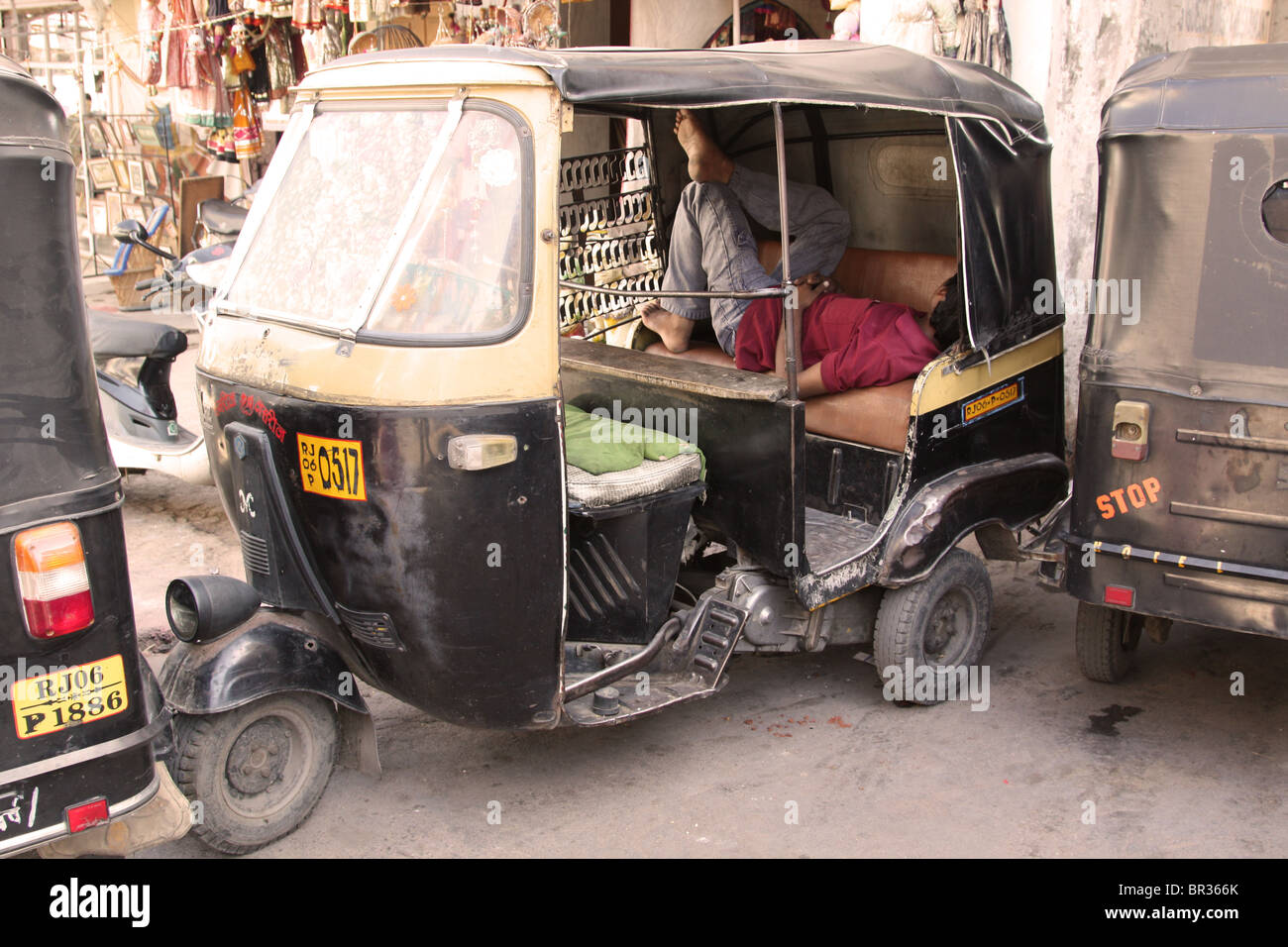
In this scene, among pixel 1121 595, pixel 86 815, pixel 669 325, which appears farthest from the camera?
pixel 669 325

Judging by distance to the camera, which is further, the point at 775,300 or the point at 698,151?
the point at 775,300

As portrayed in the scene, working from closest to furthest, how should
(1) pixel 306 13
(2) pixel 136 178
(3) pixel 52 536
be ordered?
(3) pixel 52 536
(1) pixel 306 13
(2) pixel 136 178

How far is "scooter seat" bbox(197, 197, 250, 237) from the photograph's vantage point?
7.59 metres

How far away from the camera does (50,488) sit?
2768 millimetres

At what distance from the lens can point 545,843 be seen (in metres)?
3.71

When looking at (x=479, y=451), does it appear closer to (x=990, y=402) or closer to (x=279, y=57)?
(x=990, y=402)

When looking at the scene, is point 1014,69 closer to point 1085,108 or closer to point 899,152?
point 1085,108

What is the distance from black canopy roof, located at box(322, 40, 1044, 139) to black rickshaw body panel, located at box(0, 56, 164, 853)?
3.98 feet

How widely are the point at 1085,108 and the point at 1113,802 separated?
13.2 ft

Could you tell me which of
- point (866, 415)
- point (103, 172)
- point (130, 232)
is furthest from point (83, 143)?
point (866, 415)

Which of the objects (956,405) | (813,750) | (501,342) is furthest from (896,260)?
(501,342)

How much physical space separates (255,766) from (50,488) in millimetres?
1194

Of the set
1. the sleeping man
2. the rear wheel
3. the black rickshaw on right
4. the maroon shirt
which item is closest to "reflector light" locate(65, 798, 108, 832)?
the sleeping man

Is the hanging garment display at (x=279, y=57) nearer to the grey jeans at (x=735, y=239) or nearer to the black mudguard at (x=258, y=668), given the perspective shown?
the grey jeans at (x=735, y=239)
